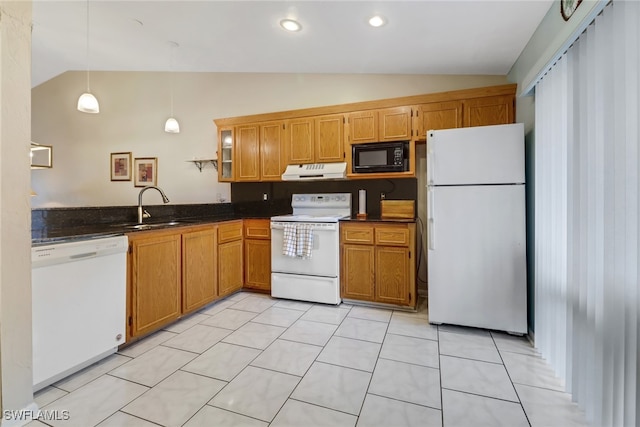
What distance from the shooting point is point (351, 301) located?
3.12 meters

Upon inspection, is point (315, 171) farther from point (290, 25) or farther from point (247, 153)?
point (290, 25)

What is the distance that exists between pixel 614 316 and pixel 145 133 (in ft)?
19.6

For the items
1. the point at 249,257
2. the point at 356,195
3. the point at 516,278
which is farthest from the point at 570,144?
the point at 249,257

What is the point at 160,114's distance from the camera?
4.84 meters

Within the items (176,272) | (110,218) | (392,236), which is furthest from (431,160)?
(110,218)

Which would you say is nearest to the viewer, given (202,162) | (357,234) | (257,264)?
(357,234)

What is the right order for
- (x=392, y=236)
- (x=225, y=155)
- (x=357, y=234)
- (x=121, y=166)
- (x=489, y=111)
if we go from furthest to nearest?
(x=121, y=166) < (x=225, y=155) < (x=357, y=234) < (x=392, y=236) < (x=489, y=111)

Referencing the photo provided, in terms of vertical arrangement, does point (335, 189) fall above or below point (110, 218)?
above

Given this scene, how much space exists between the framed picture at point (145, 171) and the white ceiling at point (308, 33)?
1.66 m

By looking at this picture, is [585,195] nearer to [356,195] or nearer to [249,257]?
[356,195]

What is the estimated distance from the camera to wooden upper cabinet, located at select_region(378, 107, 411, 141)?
305 cm

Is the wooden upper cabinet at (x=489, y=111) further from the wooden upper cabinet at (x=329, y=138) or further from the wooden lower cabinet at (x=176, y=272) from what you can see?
the wooden lower cabinet at (x=176, y=272)
